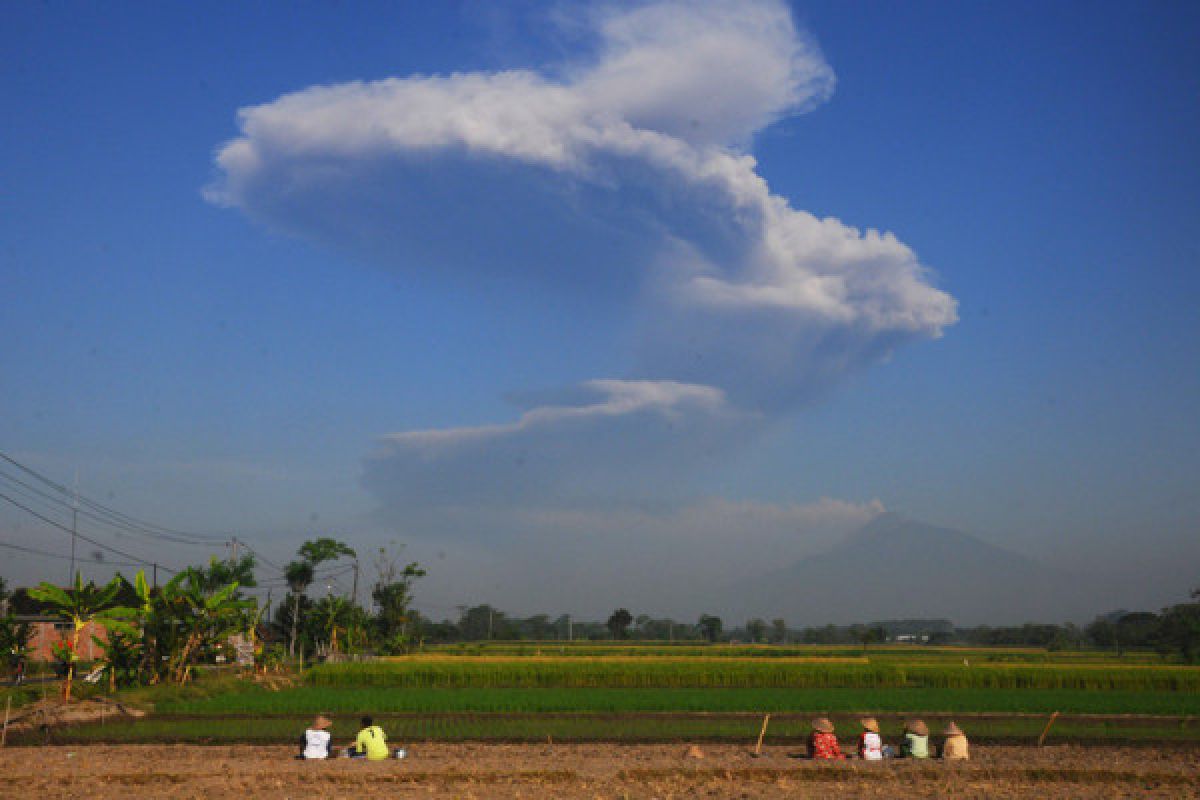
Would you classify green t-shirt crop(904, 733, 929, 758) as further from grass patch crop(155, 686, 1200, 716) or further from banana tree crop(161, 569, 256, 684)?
banana tree crop(161, 569, 256, 684)

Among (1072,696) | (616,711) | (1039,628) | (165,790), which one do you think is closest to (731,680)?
(1072,696)

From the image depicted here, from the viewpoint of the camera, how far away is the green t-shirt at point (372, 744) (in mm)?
14602

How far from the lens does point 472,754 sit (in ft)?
55.7

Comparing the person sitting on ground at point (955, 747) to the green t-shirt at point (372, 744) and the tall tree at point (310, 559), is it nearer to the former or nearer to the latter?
the green t-shirt at point (372, 744)

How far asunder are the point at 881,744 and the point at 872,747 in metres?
0.39

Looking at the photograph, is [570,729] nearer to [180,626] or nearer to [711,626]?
[180,626]

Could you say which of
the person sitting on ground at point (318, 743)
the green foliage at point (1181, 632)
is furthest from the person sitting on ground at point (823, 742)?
the green foliage at point (1181, 632)

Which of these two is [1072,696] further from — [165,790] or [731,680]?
[165,790]

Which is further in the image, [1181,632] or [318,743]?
[1181,632]

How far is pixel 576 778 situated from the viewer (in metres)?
13.2

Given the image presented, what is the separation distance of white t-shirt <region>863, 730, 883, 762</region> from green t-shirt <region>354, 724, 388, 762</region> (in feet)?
23.2

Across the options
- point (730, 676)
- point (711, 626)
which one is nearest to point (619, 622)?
point (711, 626)

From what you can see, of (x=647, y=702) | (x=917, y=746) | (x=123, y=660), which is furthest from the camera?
(x=123, y=660)

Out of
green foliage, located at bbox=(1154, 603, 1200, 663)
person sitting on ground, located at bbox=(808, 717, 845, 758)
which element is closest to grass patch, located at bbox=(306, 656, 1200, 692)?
person sitting on ground, located at bbox=(808, 717, 845, 758)
